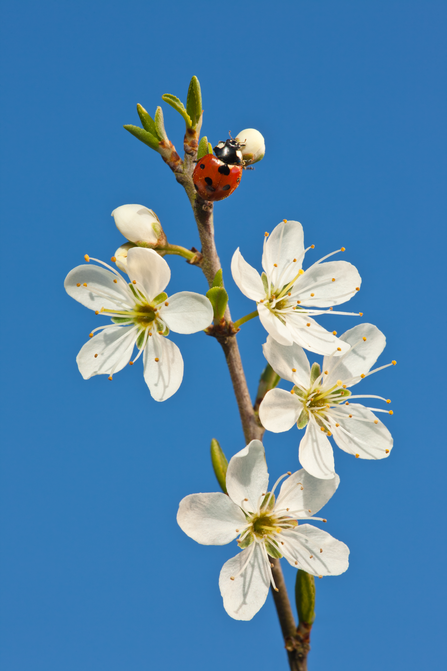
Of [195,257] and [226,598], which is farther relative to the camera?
[195,257]

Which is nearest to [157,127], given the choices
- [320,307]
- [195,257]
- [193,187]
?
[193,187]

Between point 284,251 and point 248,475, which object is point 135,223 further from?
point 248,475

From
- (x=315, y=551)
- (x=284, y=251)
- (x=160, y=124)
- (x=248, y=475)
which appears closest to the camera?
(x=248, y=475)

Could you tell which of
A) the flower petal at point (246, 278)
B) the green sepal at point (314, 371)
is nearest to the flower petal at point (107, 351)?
the flower petal at point (246, 278)

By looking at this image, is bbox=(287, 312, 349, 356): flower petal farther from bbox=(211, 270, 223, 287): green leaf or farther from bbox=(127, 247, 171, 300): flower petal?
bbox=(127, 247, 171, 300): flower petal

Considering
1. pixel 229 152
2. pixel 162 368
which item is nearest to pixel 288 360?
pixel 162 368

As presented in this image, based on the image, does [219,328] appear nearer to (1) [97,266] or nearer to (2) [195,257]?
(2) [195,257]
